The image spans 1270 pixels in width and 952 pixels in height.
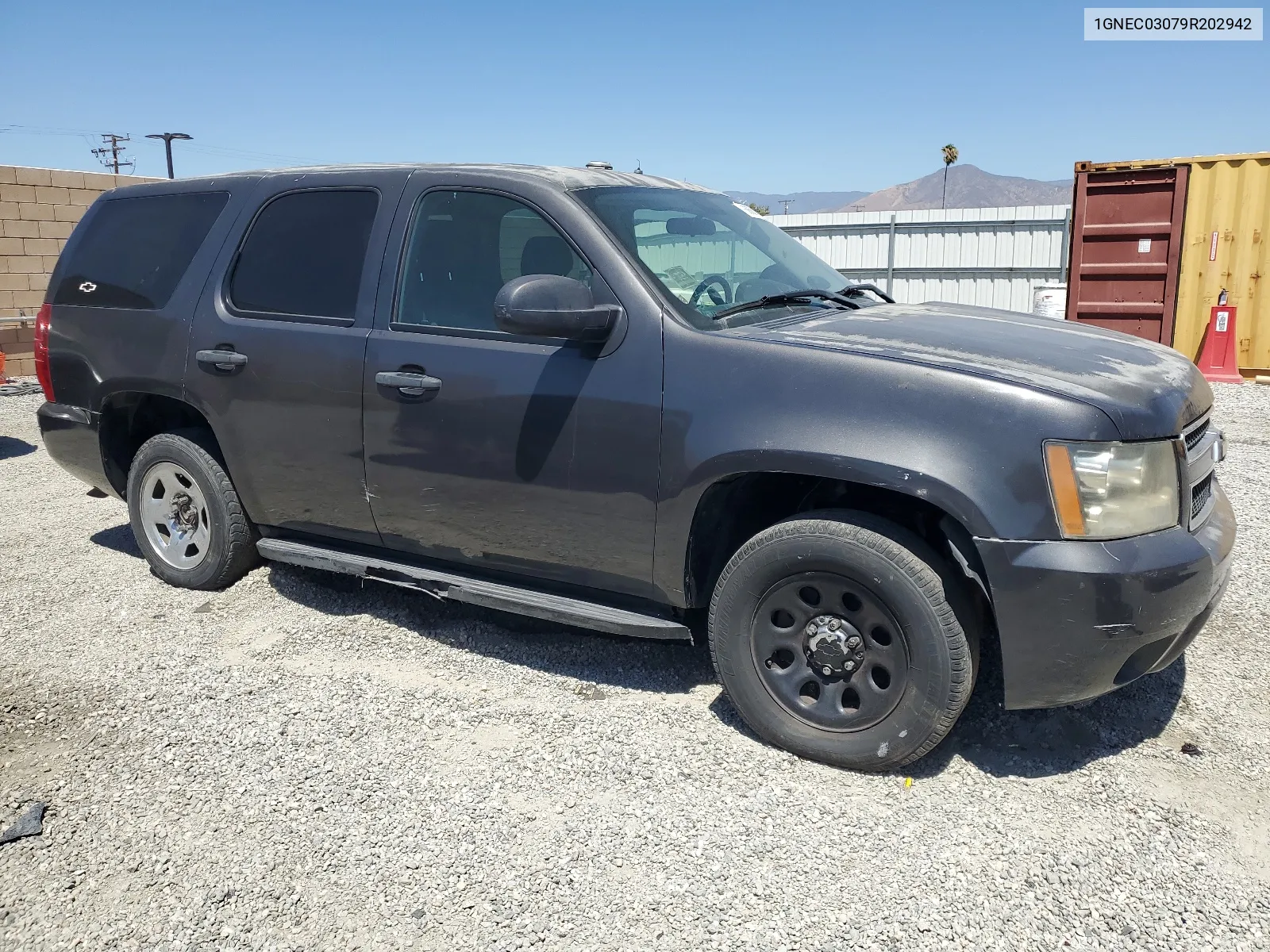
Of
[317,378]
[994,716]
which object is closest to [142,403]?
[317,378]

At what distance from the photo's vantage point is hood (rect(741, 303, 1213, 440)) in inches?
111

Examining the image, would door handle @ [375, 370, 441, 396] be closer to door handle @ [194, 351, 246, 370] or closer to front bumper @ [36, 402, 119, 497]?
door handle @ [194, 351, 246, 370]

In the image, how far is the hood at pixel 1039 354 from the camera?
283 centimetres

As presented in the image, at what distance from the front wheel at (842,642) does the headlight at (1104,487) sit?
44cm

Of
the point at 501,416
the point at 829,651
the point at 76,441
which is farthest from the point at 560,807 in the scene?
the point at 76,441

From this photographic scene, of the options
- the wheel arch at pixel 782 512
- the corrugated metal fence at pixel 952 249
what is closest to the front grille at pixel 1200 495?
the wheel arch at pixel 782 512

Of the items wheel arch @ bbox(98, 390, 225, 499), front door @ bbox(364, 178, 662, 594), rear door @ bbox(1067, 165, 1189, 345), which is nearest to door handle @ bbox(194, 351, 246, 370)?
wheel arch @ bbox(98, 390, 225, 499)

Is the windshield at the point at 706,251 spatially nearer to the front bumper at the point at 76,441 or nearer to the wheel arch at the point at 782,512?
the wheel arch at the point at 782,512

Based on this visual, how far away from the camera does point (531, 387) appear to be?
346cm

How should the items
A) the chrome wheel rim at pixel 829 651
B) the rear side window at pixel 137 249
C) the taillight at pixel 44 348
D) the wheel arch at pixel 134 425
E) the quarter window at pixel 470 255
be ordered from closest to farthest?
1. the chrome wheel rim at pixel 829 651
2. the quarter window at pixel 470 255
3. the rear side window at pixel 137 249
4. the wheel arch at pixel 134 425
5. the taillight at pixel 44 348

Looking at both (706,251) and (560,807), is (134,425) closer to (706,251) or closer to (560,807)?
(706,251)

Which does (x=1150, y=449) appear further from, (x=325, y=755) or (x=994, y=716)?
(x=325, y=755)

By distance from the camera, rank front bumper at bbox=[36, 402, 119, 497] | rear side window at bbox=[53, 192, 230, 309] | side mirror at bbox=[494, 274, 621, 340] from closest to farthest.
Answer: side mirror at bbox=[494, 274, 621, 340]
rear side window at bbox=[53, 192, 230, 309]
front bumper at bbox=[36, 402, 119, 497]

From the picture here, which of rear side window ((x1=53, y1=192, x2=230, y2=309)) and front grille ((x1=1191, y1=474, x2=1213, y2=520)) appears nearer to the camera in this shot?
front grille ((x1=1191, y1=474, x2=1213, y2=520))
